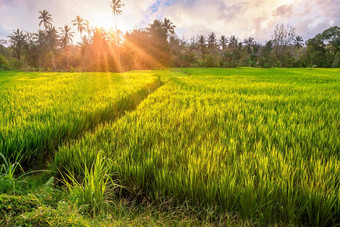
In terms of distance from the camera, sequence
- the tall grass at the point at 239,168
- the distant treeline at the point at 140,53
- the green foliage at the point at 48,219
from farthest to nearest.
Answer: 1. the distant treeline at the point at 140,53
2. the tall grass at the point at 239,168
3. the green foliage at the point at 48,219

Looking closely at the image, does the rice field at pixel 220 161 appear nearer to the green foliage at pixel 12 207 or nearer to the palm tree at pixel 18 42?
the green foliage at pixel 12 207

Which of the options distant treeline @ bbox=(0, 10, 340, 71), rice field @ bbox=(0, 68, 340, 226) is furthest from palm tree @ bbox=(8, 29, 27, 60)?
rice field @ bbox=(0, 68, 340, 226)

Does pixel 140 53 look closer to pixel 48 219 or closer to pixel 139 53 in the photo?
pixel 139 53

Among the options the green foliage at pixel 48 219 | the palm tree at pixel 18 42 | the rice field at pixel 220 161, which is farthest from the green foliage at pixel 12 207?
the palm tree at pixel 18 42

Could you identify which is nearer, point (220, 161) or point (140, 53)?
point (220, 161)

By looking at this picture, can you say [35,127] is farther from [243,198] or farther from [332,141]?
[332,141]

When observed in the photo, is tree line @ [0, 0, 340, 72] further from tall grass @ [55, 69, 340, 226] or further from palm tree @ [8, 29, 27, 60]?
tall grass @ [55, 69, 340, 226]

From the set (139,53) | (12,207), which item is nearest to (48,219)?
(12,207)

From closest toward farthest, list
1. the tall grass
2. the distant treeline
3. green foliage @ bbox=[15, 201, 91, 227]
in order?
green foliage @ bbox=[15, 201, 91, 227]
the tall grass
the distant treeline

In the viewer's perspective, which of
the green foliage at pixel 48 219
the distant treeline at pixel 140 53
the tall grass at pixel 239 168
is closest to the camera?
the green foliage at pixel 48 219

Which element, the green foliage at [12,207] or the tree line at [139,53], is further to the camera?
the tree line at [139,53]

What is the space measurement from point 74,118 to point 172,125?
1.25m

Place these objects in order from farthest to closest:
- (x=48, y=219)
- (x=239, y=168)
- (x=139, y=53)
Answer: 1. (x=139, y=53)
2. (x=239, y=168)
3. (x=48, y=219)

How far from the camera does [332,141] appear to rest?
1.36 metres
